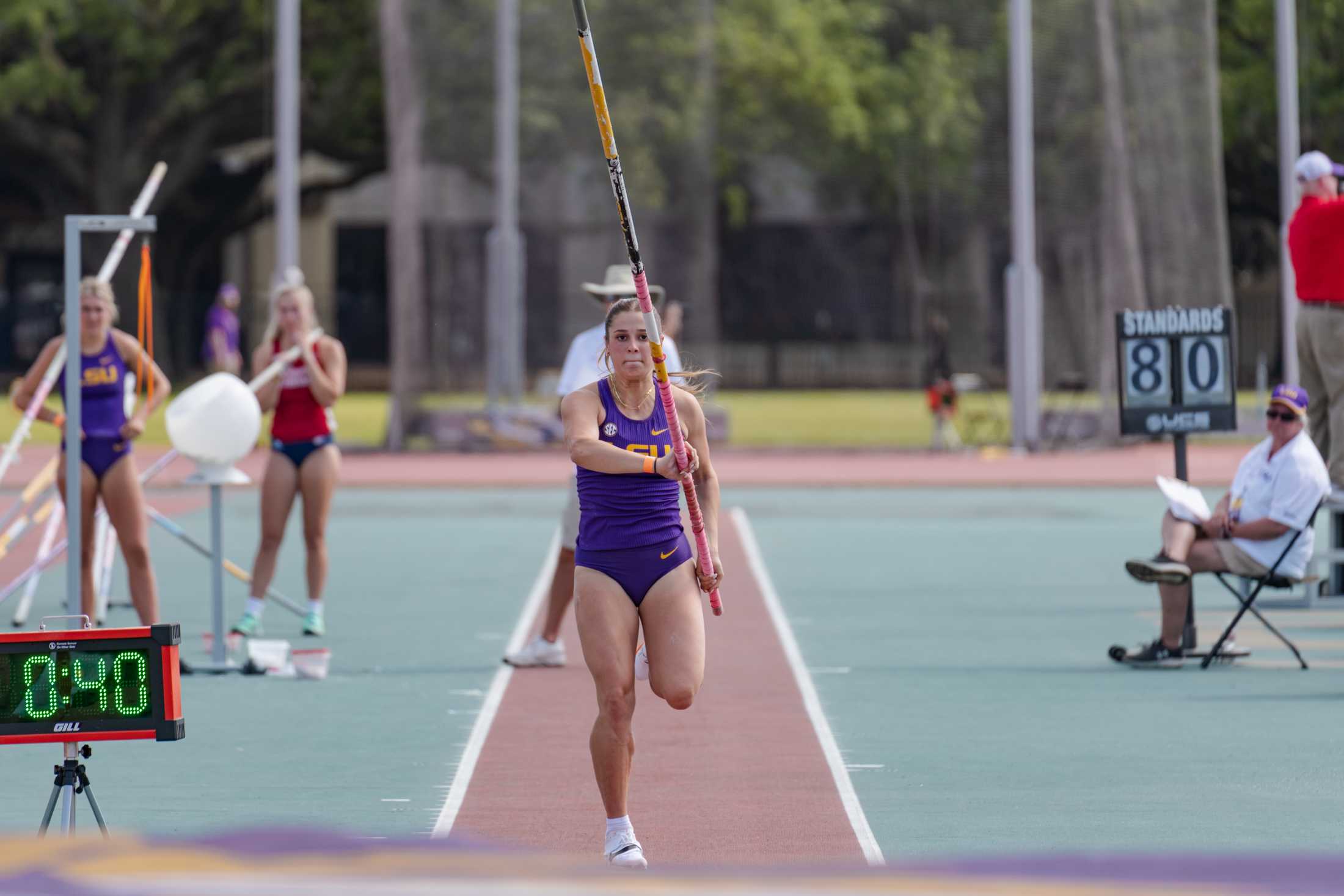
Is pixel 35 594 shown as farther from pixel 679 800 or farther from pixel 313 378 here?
pixel 679 800

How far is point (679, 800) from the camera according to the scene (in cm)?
770

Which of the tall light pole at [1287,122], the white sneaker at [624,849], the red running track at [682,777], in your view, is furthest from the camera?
the tall light pole at [1287,122]

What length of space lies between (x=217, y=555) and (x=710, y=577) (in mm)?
5051

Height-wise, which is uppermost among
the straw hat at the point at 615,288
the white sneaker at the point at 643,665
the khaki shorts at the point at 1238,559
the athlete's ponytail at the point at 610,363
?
the straw hat at the point at 615,288

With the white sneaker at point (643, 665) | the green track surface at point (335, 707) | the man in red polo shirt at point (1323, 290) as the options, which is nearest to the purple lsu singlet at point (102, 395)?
the green track surface at point (335, 707)

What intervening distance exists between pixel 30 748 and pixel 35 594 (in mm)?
5576

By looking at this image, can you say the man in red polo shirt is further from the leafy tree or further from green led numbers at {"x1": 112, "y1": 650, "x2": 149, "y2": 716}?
the leafy tree

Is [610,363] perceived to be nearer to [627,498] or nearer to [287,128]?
[627,498]

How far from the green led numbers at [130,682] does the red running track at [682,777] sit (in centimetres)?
140

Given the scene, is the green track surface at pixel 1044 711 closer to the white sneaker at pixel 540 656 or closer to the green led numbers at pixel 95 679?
the white sneaker at pixel 540 656

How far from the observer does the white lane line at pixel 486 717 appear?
7488 millimetres

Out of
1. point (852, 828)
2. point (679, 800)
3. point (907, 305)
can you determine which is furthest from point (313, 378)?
point (907, 305)

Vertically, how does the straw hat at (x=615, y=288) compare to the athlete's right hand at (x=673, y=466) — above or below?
above

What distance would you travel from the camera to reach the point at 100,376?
1079 centimetres
